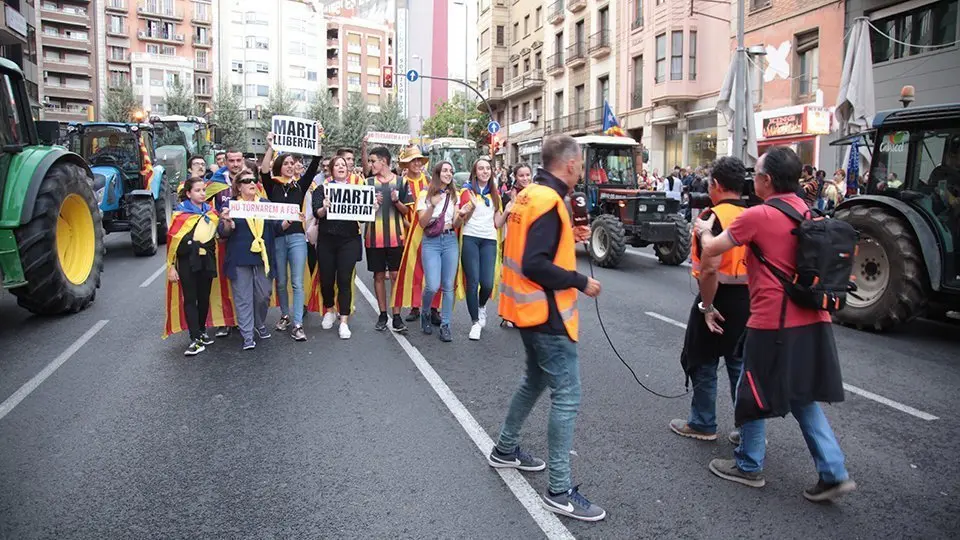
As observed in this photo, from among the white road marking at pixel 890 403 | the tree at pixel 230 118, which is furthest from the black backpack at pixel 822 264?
the tree at pixel 230 118

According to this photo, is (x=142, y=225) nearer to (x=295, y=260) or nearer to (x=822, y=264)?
(x=295, y=260)

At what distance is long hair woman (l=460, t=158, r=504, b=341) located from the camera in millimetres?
7688

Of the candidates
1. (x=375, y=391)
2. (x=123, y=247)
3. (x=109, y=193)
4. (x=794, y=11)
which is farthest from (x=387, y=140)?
(x=794, y=11)

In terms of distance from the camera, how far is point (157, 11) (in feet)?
246

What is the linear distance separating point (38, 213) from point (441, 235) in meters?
4.21

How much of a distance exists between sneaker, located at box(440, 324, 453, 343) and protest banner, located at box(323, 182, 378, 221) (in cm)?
129

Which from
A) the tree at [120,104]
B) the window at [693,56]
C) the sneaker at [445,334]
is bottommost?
the sneaker at [445,334]

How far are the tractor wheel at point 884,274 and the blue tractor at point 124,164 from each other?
11.9 m

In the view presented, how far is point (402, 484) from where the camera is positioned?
13.1 ft

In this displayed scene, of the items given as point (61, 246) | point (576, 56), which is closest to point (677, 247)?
point (61, 246)

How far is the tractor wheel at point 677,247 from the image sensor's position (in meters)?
13.6

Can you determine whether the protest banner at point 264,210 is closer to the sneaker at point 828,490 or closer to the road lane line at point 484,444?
the road lane line at point 484,444

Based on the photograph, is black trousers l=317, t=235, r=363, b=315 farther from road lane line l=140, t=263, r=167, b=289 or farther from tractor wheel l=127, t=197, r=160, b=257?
tractor wheel l=127, t=197, r=160, b=257

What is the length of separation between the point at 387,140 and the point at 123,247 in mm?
9021
